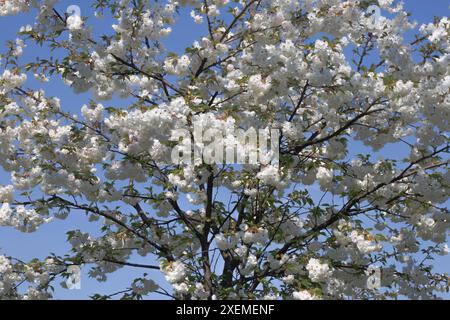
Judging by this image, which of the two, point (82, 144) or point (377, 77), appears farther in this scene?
point (82, 144)

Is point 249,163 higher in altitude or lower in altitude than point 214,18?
lower

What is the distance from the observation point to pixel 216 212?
358 inches

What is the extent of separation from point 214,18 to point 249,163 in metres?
3.54

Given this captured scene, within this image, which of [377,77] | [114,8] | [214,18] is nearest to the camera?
[377,77]

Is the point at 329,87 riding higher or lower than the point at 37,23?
lower

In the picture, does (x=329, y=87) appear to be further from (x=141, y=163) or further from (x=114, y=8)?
(x=114, y=8)

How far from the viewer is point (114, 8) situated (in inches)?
362

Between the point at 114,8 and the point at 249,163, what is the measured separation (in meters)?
3.46

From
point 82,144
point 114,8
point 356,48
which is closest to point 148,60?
point 114,8
